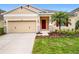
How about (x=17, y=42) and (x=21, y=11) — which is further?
(x=21, y=11)

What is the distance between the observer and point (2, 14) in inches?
428

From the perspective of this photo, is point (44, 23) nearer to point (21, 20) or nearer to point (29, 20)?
point (29, 20)

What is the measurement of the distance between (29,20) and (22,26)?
40 centimetres

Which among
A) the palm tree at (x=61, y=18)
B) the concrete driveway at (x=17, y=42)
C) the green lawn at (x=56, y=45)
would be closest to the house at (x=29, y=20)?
the palm tree at (x=61, y=18)

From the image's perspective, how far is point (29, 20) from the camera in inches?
451

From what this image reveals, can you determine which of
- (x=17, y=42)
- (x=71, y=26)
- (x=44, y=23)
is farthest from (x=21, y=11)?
(x=71, y=26)

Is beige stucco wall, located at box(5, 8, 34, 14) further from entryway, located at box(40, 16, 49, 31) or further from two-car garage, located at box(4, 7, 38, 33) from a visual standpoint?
entryway, located at box(40, 16, 49, 31)

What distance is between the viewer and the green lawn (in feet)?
33.8

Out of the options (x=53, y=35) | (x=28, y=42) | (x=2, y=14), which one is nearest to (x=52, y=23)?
(x=53, y=35)

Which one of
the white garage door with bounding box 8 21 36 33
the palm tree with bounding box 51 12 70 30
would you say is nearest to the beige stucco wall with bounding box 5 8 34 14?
the white garage door with bounding box 8 21 36 33

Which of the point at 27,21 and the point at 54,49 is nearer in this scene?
the point at 54,49

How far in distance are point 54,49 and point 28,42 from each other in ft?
3.95
